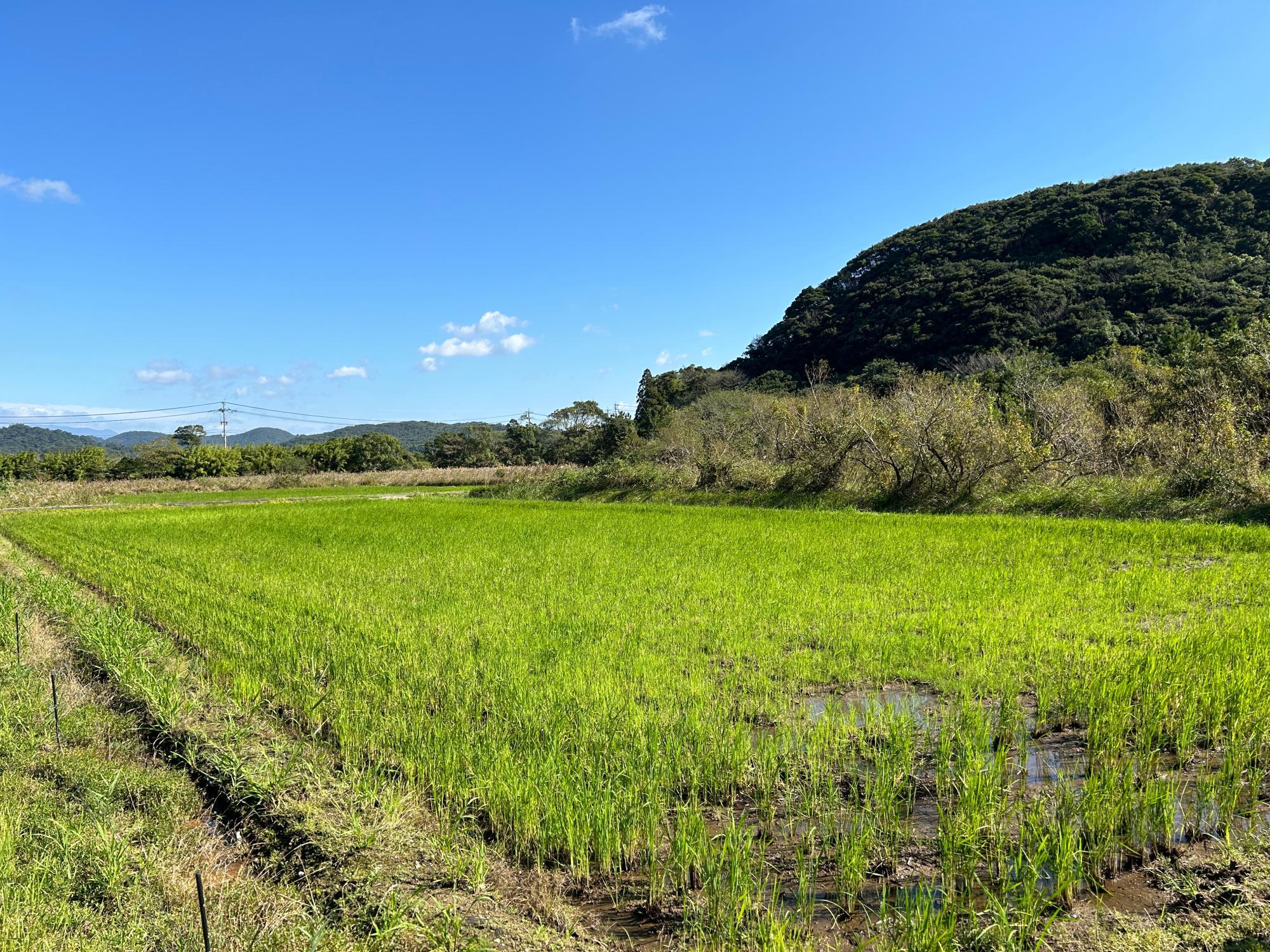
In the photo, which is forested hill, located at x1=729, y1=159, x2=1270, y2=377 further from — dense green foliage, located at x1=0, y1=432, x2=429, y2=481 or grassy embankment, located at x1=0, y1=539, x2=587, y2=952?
dense green foliage, located at x1=0, y1=432, x2=429, y2=481

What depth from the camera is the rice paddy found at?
2.46 m

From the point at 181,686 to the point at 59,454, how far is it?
69.5 m

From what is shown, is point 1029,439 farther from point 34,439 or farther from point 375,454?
point 34,439

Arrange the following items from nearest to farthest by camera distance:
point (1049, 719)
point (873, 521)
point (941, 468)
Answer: point (1049, 719), point (873, 521), point (941, 468)

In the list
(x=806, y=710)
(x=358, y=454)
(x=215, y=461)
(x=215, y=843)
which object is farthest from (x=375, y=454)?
(x=806, y=710)

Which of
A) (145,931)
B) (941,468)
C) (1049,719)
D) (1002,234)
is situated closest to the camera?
(145,931)

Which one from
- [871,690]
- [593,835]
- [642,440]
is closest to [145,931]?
[593,835]

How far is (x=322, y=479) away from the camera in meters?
40.7

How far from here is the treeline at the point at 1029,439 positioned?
1219 centimetres

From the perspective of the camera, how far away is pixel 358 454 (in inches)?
2283

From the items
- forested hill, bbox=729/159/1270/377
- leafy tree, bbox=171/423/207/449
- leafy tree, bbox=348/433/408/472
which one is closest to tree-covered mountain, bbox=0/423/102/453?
leafy tree, bbox=171/423/207/449

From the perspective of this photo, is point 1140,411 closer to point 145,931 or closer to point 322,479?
point 145,931

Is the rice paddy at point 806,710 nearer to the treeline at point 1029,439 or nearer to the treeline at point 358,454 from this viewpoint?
the treeline at point 1029,439

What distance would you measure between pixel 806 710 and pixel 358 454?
60.2 meters
